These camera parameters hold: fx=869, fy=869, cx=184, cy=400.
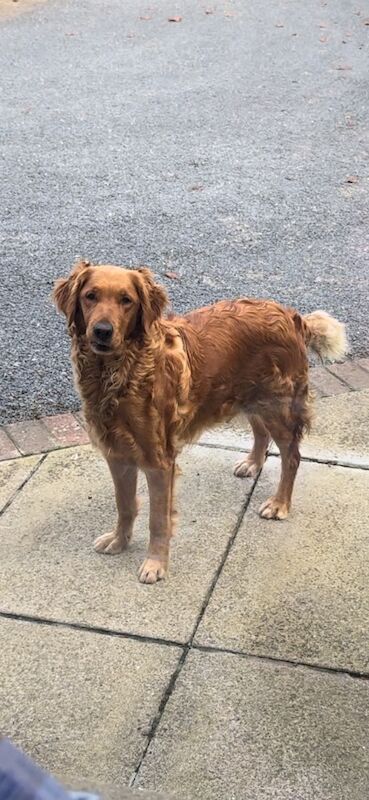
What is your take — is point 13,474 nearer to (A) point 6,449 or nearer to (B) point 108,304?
(A) point 6,449

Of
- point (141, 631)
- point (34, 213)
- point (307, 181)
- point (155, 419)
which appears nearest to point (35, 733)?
point (141, 631)

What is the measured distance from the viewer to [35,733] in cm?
262

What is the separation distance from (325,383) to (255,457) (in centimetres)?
99

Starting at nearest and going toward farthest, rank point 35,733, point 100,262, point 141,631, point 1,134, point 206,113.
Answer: point 35,733 < point 141,631 < point 100,262 < point 1,134 < point 206,113

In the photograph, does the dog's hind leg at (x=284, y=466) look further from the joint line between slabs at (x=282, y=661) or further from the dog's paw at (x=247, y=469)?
the joint line between slabs at (x=282, y=661)

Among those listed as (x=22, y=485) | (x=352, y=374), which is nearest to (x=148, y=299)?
(x=22, y=485)

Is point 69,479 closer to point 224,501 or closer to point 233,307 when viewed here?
point 224,501

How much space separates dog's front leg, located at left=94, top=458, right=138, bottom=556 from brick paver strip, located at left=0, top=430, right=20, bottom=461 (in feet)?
2.54

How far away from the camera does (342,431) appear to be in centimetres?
427

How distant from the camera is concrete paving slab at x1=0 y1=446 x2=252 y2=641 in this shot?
Result: 3.16 meters

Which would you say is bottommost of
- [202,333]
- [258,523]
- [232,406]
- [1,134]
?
[1,134]

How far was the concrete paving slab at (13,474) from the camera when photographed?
150 inches

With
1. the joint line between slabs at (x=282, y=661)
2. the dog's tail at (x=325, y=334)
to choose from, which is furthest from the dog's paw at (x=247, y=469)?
the joint line between slabs at (x=282, y=661)

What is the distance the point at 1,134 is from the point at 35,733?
22.5 ft
